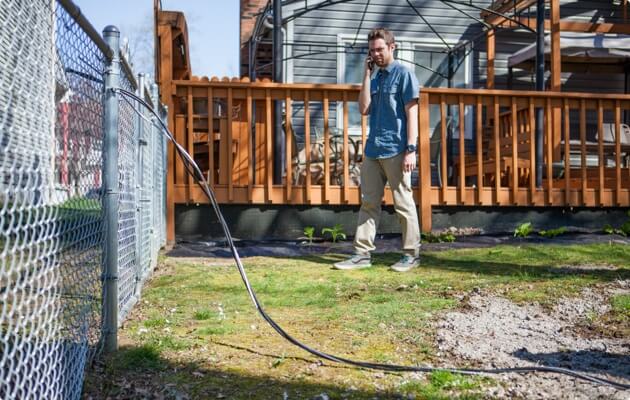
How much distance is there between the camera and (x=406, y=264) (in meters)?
5.31

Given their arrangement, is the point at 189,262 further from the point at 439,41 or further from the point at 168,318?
the point at 439,41

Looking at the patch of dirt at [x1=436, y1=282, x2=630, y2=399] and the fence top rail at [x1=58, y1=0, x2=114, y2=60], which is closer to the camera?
the fence top rail at [x1=58, y1=0, x2=114, y2=60]

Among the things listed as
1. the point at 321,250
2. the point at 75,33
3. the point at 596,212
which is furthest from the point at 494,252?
the point at 75,33

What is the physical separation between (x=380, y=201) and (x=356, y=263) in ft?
1.70

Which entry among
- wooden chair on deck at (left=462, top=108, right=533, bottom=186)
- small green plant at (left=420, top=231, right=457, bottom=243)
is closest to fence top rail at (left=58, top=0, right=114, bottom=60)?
small green plant at (left=420, top=231, right=457, bottom=243)

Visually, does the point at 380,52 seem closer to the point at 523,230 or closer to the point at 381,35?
the point at 381,35

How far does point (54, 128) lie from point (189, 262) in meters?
3.84

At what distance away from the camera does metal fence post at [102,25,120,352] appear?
2824mm

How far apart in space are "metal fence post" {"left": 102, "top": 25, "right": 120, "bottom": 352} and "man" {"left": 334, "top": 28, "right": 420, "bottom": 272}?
8.90 feet

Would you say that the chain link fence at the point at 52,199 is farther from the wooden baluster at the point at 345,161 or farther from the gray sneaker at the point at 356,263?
the wooden baluster at the point at 345,161

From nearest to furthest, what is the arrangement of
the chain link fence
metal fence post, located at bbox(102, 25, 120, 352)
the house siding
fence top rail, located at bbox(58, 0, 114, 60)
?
the chain link fence < fence top rail, located at bbox(58, 0, 114, 60) < metal fence post, located at bbox(102, 25, 120, 352) < the house siding

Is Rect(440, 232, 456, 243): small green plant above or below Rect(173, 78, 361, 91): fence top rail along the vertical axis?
below

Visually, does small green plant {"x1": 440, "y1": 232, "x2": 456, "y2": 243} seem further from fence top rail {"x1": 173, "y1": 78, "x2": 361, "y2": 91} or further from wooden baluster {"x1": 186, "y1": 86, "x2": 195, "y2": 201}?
wooden baluster {"x1": 186, "y1": 86, "x2": 195, "y2": 201}

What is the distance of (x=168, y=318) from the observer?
3.61m
